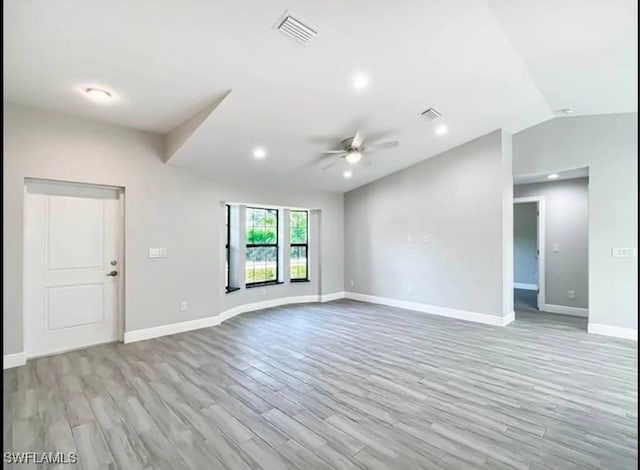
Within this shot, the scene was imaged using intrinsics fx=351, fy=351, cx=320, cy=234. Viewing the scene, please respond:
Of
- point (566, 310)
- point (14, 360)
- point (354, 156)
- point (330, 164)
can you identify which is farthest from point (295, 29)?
point (566, 310)

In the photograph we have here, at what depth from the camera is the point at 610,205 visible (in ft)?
16.4

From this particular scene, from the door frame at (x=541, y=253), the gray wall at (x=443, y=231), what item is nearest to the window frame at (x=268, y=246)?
the gray wall at (x=443, y=231)

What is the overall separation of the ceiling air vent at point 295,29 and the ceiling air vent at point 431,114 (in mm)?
2229

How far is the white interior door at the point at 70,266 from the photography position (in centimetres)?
417

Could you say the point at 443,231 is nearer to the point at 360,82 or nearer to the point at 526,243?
the point at 360,82

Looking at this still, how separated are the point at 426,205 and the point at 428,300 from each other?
1747mm

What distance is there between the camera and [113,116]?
429 centimetres

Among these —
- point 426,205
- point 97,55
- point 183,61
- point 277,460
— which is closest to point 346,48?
point 183,61

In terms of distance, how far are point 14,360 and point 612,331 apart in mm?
7618

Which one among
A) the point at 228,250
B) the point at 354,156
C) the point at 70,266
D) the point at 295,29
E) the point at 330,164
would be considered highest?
the point at 295,29

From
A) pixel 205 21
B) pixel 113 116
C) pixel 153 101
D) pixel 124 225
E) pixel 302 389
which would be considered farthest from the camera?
pixel 124 225

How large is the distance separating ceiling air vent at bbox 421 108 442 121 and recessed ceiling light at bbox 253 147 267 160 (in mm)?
2283

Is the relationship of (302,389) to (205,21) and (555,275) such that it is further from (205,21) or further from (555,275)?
(555,275)

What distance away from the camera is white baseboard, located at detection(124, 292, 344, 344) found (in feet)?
15.7
